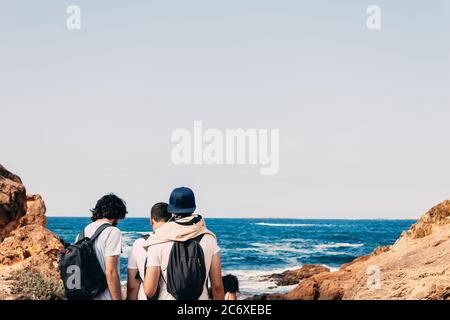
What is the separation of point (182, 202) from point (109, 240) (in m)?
0.64

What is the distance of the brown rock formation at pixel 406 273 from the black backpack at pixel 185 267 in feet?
12.5

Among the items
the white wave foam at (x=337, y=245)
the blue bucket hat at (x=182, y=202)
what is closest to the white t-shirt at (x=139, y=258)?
the blue bucket hat at (x=182, y=202)

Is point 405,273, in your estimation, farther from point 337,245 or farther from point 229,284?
point 337,245

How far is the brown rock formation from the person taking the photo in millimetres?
7465

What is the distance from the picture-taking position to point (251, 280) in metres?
25.2

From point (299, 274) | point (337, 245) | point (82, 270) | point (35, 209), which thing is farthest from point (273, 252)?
point (82, 270)

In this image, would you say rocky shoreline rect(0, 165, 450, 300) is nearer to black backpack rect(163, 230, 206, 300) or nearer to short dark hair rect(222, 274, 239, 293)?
short dark hair rect(222, 274, 239, 293)

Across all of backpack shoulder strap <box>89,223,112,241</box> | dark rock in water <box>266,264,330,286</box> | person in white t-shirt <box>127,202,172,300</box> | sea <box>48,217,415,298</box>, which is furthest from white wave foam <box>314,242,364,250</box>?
backpack shoulder strap <box>89,223,112,241</box>

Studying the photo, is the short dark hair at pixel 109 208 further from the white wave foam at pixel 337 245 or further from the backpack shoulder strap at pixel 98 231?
the white wave foam at pixel 337 245

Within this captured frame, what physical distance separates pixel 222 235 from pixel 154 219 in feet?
150

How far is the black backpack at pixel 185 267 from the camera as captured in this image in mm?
4484

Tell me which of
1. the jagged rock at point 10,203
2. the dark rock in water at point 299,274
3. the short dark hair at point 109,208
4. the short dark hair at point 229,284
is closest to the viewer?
the short dark hair at point 109,208
